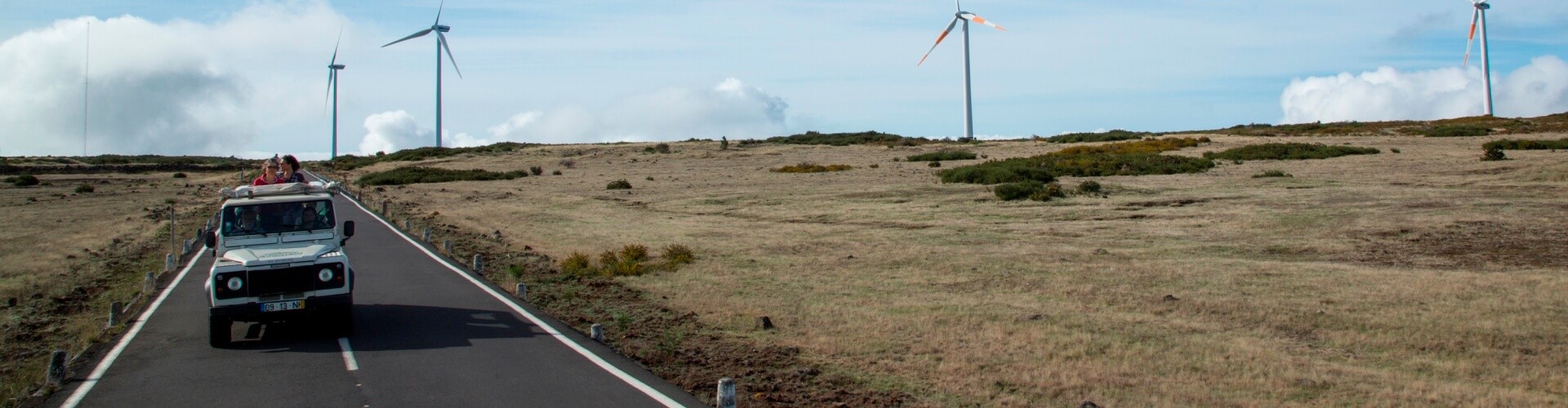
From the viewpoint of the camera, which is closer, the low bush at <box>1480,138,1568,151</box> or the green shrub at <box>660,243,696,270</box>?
the green shrub at <box>660,243,696,270</box>

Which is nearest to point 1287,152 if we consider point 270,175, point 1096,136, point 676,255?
point 1096,136

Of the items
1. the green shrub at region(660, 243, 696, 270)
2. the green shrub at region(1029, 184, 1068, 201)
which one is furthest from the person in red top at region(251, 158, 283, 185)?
the green shrub at region(1029, 184, 1068, 201)

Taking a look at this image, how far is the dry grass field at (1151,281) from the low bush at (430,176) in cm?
2444

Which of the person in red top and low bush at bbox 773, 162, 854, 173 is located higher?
low bush at bbox 773, 162, 854, 173

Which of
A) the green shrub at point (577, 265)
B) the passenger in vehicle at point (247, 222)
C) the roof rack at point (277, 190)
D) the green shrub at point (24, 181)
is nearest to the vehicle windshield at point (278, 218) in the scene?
the passenger in vehicle at point (247, 222)

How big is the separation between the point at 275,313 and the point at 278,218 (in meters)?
1.92

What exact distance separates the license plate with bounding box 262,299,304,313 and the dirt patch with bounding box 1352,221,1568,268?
20.1 m

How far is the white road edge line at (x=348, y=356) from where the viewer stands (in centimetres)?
1314

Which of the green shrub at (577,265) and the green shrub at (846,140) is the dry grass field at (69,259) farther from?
the green shrub at (846,140)

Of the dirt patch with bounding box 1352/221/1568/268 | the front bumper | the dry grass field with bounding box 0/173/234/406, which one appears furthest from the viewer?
the dirt patch with bounding box 1352/221/1568/268

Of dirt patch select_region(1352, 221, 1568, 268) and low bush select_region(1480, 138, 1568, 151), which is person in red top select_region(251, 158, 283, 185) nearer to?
dirt patch select_region(1352, 221, 1568, 268)

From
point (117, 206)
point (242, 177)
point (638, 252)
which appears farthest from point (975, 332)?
point (242, 177)

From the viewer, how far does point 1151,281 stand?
66.2 ft

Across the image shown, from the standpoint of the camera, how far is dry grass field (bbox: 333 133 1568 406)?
41.2 feet
